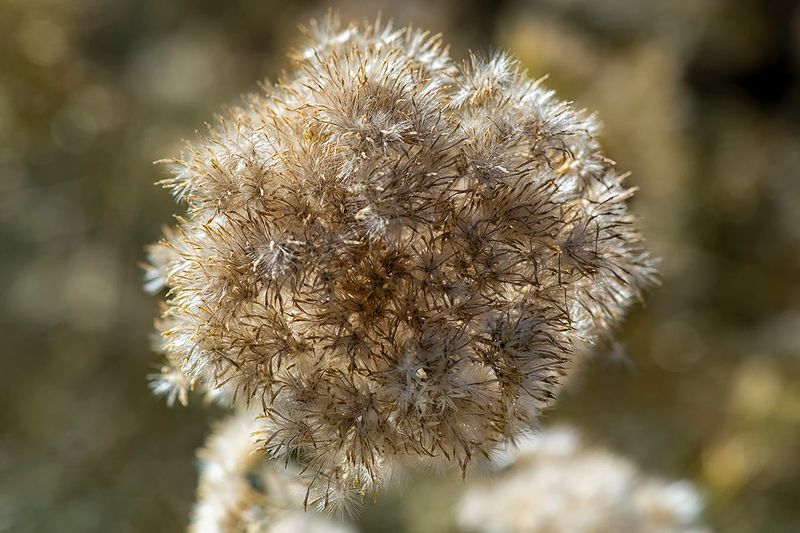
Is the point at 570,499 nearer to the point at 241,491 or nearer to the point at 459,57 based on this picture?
the point at 241,491

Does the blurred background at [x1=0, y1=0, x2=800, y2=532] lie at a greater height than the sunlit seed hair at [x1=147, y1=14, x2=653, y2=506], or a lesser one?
greater

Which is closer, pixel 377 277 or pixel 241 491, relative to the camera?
pixel 377 277

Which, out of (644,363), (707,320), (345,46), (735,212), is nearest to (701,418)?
(644,363)

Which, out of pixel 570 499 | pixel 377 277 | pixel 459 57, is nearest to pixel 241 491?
pixel 377 277

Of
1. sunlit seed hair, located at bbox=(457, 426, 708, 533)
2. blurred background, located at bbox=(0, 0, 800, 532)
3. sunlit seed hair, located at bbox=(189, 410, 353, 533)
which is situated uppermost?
blurred background, located at bbox=(0, 0, 800, 532)

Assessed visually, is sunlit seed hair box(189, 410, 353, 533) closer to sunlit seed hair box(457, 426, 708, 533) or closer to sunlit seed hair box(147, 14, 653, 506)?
sunlit seed hair box(147, 14, 653, 506)

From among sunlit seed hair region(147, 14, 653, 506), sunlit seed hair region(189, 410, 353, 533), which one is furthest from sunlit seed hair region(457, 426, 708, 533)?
sunlit seed hair region(147, 14, 653, 506)

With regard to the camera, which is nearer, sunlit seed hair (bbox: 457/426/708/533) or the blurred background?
sunlit seed hair (bbox: 457/426/708/533)
